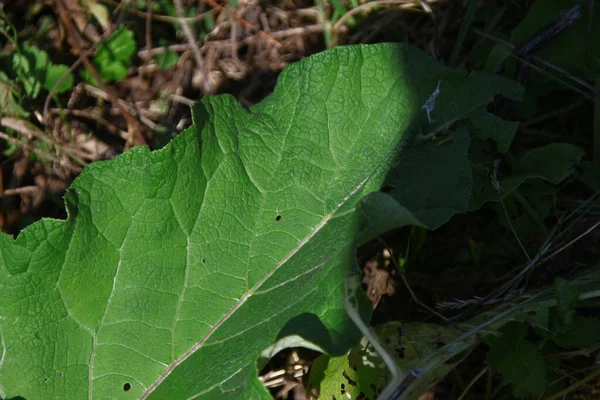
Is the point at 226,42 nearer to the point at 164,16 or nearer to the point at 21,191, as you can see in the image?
the point at 164,16

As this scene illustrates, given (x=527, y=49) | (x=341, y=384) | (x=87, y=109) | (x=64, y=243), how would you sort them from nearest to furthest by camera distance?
(x=64, y=243) < (x=341, y=384) < (x=527, y=49) < (x=87, y=109)

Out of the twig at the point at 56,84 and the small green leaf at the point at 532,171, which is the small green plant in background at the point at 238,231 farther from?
the twig at the point at 56,84

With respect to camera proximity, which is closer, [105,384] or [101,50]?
[105,384]

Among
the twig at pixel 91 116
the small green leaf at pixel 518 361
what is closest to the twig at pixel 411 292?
the small green leaf at pixel 518 361

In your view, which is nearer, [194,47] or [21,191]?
[21,191]

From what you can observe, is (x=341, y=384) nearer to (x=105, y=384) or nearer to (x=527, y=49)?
(x=105, y=384)

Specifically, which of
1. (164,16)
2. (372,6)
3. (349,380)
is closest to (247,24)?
(164,16)

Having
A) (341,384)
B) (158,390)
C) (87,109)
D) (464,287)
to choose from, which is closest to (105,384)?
(158,390)
